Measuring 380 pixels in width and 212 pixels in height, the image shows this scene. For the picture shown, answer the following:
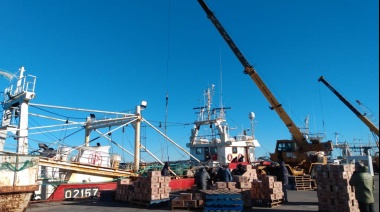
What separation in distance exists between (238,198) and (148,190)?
12.5 feet

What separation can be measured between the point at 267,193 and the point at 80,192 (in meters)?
8.88

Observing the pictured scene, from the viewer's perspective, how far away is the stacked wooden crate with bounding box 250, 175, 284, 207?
11.5 metres

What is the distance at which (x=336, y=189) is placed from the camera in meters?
9.77

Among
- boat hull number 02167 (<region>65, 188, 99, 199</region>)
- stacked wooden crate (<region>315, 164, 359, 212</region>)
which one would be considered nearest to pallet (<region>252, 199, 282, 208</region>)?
stacked wooden crate (<region>315, 164, 359, 212</region>)

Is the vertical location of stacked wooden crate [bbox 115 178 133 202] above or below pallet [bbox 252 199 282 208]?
above

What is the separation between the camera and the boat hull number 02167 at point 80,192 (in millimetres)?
13906

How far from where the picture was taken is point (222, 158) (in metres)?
24.0

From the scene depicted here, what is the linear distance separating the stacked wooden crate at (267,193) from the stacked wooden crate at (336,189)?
1.84m

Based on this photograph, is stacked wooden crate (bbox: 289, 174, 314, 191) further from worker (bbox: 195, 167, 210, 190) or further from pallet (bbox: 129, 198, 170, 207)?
pallet (bbox: 129, 198, 170, 207)

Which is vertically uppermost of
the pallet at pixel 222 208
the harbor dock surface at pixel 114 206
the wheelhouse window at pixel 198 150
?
the wheelhouse window at pixel 198 150

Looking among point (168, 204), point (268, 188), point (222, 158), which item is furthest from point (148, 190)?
point (222, 158)

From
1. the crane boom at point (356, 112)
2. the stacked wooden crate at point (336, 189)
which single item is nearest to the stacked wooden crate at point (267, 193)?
the stacked wooden crate at point (336, 189)

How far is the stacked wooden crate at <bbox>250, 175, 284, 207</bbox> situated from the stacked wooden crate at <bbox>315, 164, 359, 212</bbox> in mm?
1841

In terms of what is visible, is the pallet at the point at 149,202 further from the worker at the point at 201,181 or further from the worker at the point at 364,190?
the worker at the point at 364,190
